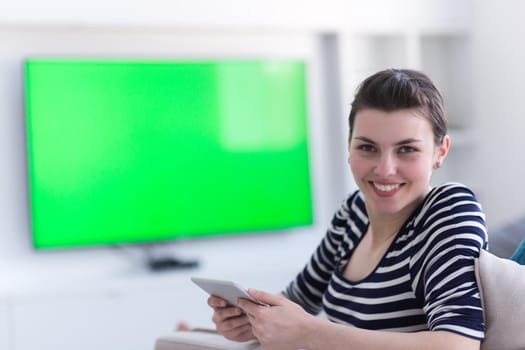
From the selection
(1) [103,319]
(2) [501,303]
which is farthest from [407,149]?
(1) [103,319]

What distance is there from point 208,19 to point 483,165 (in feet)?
5.87

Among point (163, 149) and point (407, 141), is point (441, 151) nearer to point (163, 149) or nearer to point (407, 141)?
point (407, 141)

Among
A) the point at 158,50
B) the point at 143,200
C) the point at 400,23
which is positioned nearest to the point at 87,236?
the point at 143,200

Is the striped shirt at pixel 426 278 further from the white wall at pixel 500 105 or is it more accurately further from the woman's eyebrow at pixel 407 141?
the white wall at pixel 500 105

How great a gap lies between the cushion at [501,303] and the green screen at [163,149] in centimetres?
264

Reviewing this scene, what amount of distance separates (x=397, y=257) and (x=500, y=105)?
3.04 meters

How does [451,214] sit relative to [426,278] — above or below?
above

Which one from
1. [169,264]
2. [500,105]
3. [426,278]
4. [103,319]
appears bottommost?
[103,319]

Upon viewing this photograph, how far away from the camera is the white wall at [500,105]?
173 inches

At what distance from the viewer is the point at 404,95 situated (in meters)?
1.66

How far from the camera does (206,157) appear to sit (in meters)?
4.03

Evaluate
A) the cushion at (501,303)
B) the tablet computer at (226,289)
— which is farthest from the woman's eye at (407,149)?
the tablet computer at (226,289)

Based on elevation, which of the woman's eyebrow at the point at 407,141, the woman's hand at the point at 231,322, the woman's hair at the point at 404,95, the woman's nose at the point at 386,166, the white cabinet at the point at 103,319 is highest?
the woman's hair at the point at 404,95

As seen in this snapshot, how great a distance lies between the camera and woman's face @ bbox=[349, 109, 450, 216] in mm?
1654
